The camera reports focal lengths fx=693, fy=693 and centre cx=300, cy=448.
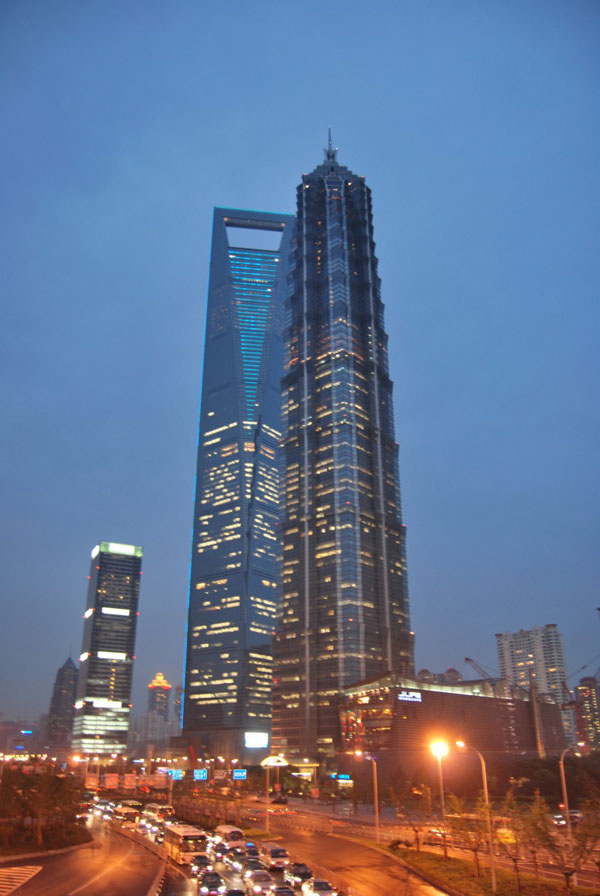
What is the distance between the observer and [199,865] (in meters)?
61.8

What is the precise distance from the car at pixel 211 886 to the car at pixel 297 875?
5.14 m

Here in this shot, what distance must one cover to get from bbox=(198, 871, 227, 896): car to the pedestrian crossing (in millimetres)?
15876

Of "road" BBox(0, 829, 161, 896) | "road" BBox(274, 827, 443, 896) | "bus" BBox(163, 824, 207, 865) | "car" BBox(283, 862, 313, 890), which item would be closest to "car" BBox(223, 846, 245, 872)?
"bus" BBox(163, 824, 207, 865)

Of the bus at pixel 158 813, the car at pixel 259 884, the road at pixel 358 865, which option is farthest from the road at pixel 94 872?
the bus at pixel 158 813

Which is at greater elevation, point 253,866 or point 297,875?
point 297,875

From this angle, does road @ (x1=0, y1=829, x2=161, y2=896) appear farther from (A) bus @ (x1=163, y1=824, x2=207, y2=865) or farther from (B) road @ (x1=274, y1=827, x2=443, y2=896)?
(B) road @ (x1=274, y1=827, x2=443, y2=896)

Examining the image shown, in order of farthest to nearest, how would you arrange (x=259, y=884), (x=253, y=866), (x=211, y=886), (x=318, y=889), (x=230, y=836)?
(x=230, y=836)
(x=253, y=866)
(x=211, y=886)
(x=259, y=884)
(x=318, y=889)

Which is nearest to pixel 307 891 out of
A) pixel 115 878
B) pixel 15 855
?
pixel 115 878

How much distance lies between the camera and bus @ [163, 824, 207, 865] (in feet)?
230

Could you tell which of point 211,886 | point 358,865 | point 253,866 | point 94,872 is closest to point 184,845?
point 94,872

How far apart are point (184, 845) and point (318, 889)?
27.9 meters

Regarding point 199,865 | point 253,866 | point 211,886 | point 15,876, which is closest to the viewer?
point 211,886

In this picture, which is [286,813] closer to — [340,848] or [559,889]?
[340,848]

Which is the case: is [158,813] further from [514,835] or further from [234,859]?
[514,835]
